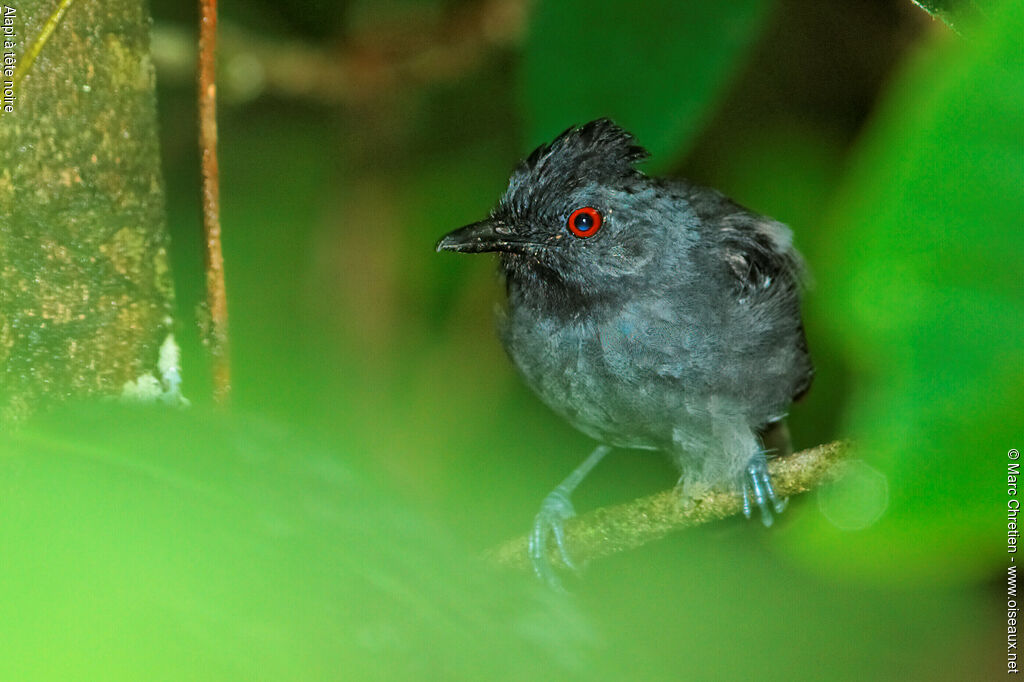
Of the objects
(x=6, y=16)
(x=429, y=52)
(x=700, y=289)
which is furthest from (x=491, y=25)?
(x=6, y=16)

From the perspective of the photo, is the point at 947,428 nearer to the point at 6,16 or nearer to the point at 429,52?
the point at 6,16

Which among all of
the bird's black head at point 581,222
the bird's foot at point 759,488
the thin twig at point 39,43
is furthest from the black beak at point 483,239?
the thin twig at point 39,43

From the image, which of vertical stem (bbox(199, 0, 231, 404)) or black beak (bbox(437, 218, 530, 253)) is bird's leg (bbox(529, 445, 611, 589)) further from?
vertical stem (bbox(199, 0, 231, 404))

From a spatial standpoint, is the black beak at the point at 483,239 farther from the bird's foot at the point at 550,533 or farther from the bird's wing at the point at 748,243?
the bird's foot at the point at 550,533

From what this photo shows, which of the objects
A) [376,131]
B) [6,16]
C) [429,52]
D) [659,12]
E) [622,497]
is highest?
[429,52]

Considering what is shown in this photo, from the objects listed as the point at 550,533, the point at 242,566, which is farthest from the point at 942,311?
the point at 550,533

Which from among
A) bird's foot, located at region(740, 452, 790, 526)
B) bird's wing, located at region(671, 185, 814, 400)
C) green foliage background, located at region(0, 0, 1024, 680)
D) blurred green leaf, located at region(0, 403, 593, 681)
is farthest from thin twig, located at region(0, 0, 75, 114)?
bird's foot, located at region(740, 452, 790, 526)
